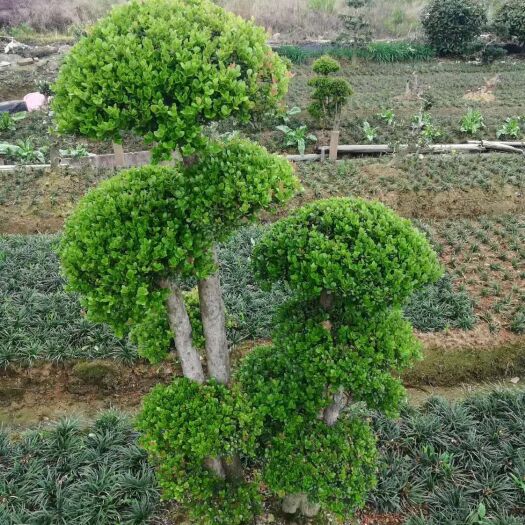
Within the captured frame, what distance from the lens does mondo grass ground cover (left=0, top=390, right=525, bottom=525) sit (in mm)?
4547

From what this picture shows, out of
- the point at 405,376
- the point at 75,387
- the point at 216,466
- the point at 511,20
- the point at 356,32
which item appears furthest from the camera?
the point at 511,20

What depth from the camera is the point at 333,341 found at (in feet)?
11.7

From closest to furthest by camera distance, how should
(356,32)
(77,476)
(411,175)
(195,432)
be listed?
(195,432) < (77,476) < (411,175) < (356,32)

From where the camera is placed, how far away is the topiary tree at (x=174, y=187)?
104 inches

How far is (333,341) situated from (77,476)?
10.4ft

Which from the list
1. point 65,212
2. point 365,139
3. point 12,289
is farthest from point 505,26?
point 12,289

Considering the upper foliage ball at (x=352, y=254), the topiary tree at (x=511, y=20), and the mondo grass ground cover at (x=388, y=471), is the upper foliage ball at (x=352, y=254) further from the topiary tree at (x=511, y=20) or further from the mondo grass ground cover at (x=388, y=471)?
the topiary tree at (x=511, y=20)

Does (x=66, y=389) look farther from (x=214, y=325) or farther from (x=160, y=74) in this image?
(x=160, y=74)

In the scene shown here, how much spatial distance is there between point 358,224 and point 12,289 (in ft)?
19.2

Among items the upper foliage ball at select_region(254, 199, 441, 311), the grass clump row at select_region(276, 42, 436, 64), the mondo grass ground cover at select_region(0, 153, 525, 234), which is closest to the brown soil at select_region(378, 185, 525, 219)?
the mondo grass ground cover at select_region(0, 153, 525, 234)

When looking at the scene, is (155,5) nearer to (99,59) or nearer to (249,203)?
(99,59)

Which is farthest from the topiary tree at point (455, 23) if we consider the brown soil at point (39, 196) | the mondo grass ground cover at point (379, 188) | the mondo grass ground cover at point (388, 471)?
the mondo grass ground cover at point (388, 471)

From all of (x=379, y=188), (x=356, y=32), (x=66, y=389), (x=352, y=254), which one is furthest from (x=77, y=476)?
(x=356, y=32)

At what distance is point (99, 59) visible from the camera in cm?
264
